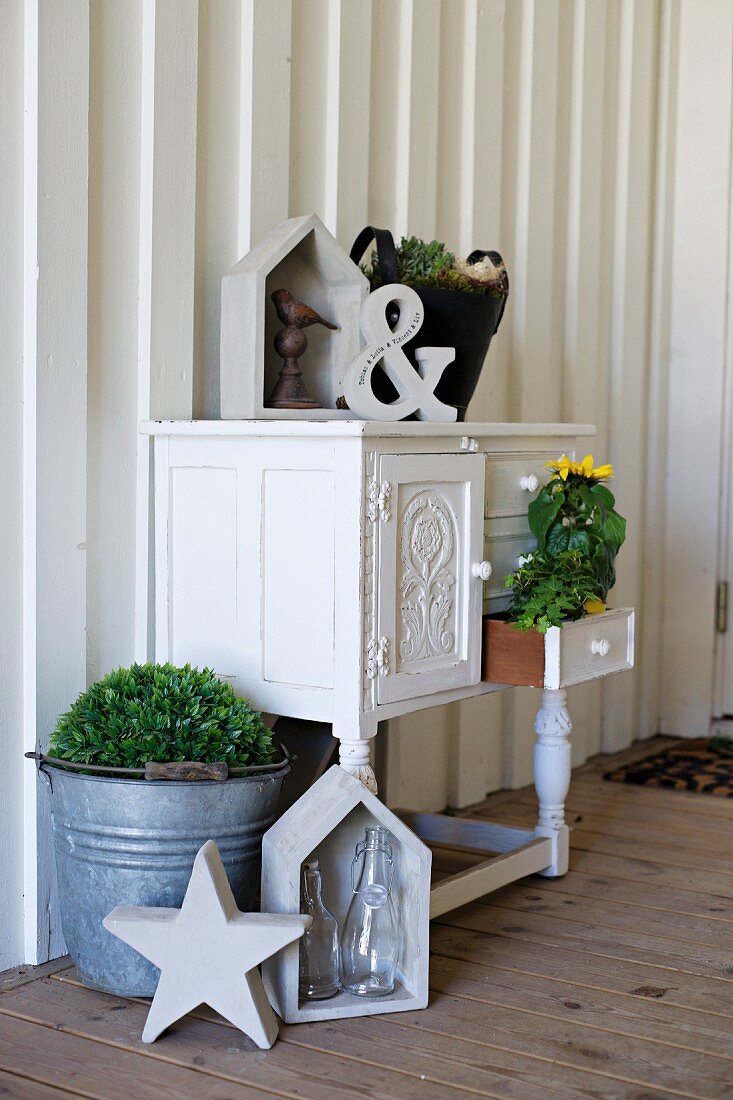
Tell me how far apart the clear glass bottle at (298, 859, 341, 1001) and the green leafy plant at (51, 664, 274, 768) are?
0.68 ft

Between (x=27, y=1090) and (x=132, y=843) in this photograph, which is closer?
(x=27, y=1090)

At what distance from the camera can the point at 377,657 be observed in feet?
6.69

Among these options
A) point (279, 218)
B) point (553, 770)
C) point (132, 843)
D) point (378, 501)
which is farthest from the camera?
point (553, 770)

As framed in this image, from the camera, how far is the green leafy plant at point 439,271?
7.80 ft

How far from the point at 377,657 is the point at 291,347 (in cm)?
→ 62

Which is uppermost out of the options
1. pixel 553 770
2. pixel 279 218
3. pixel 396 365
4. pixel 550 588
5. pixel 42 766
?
pixel 279 218

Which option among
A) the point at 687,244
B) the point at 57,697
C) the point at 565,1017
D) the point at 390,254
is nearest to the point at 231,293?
the point at 390,254

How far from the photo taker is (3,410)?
2.03 metres

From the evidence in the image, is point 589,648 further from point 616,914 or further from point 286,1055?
point 286,1055

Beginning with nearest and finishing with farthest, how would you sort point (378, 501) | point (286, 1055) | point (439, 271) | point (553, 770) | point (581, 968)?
point (286, 1055)
point (378, 501)
point (581, 968)
point (439, 271)
point (553, 770)

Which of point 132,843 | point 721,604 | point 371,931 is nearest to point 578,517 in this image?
point 371,931

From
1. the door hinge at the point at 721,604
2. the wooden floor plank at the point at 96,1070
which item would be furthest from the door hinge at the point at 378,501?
the door hinge at the point at 721,604

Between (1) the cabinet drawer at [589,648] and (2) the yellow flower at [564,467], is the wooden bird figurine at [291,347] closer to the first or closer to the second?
(2) the yellow flower at [564,467]

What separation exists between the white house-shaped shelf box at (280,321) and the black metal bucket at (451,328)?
0.26ft
